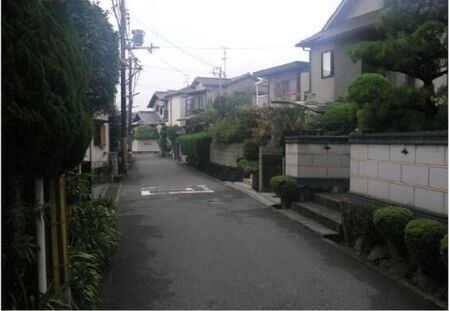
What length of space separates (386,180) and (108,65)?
14.9ft

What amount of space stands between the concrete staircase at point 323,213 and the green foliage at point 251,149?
6.95 metres

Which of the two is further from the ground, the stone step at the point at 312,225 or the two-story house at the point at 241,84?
the two-story house at the point at 241,84

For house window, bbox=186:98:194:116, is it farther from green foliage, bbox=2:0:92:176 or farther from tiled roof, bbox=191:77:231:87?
green foliage, bbox=2:0:92:176

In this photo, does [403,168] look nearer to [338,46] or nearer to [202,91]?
[338,46]

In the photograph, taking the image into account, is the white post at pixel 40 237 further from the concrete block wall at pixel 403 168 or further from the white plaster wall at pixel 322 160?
the white plaster wall at pixel 322 160

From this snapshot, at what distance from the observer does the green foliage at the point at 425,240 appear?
538 cm

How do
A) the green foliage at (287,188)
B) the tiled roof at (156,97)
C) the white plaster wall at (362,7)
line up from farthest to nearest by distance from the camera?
1. the tiled roof at (156,97)
2. the white plaster wall at (362,7)
3. the green foliage at (287,188)

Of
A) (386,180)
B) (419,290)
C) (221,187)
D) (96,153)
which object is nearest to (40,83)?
(419,290)

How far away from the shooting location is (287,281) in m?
6.24

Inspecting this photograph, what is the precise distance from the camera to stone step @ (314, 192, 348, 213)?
10.5 metres

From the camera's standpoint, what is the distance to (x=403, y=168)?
702 cm

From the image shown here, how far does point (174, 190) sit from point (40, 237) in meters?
13.5

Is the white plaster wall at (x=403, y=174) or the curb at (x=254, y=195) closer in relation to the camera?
the white plaster wall at (x=403, y=174)

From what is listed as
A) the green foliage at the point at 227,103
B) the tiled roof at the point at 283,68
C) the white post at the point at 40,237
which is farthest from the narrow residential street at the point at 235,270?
the tiled roof at the point at 283,68
